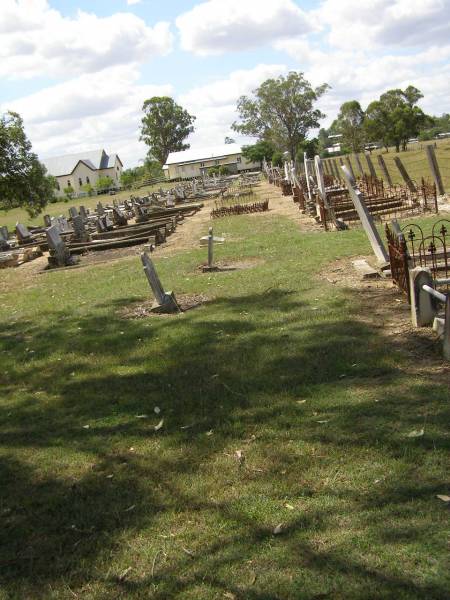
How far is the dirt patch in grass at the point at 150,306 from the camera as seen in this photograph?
34.7 feet

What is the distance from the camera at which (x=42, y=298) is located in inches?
558

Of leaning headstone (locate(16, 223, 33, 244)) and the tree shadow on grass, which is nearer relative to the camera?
the tree shadow on grass

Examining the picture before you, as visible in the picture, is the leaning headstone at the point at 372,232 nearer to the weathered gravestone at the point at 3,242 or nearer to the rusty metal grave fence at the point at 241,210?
the rusty metal grave fence at the point at 241,210

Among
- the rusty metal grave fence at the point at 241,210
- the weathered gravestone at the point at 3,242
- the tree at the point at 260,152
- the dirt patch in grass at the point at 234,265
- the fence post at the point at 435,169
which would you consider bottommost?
the dirt patch in grass at the point at 234,265

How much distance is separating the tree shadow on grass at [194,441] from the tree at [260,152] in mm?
86409

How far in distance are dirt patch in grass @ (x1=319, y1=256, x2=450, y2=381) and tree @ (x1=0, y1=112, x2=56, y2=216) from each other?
3074 cm

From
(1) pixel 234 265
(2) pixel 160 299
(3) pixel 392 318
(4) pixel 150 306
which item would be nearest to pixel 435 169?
(1) pixel 234 265

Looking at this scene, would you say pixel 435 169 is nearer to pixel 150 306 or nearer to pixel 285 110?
pixel 150 306

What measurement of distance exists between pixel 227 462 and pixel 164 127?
4478 inches

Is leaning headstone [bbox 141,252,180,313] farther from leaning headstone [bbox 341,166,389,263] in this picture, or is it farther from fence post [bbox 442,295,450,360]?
fence post [bbox 442,295,450,360]

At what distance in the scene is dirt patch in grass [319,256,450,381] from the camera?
640cm

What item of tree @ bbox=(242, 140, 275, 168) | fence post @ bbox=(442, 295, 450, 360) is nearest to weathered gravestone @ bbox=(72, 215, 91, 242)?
fence post @ bbox=(442, 295, 450, 360)

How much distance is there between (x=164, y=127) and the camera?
114 m

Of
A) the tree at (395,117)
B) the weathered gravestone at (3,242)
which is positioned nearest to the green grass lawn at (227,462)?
the weathered gravestone at (3,242)
